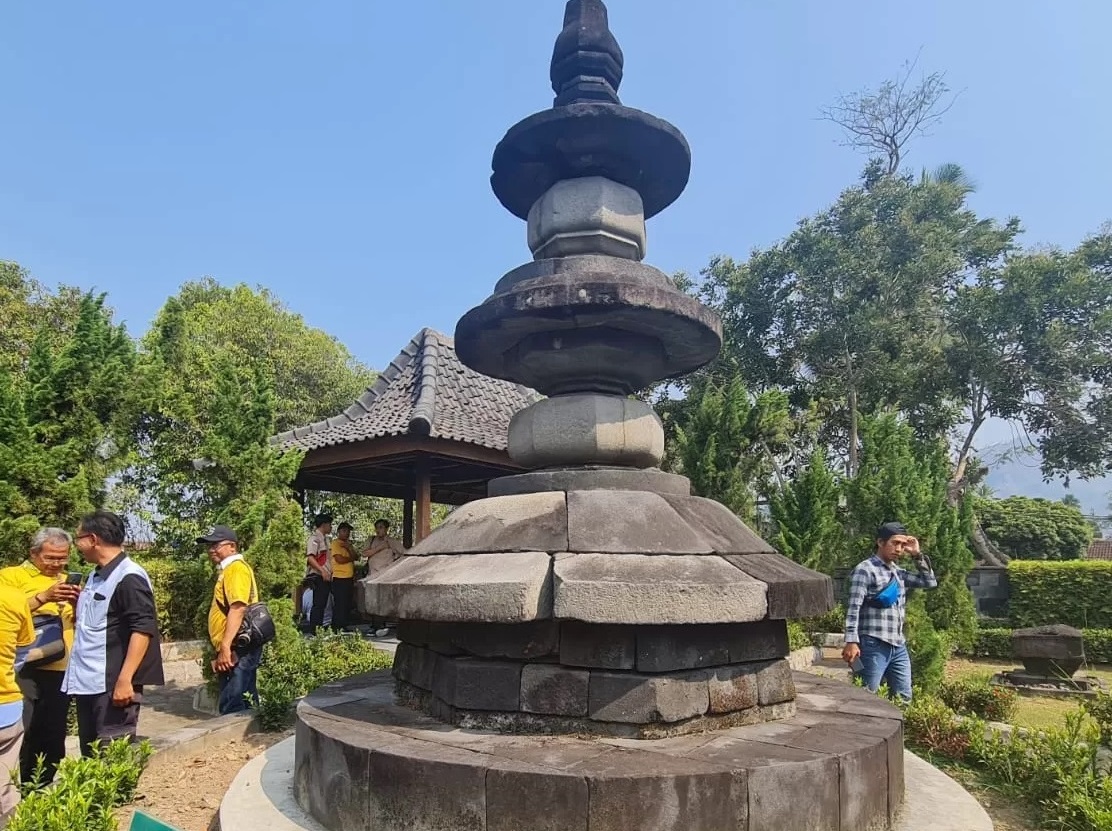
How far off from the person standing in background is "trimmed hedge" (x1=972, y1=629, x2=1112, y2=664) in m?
12.2

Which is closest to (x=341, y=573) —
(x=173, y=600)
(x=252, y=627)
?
(x=173, y=600)

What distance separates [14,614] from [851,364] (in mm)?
21600

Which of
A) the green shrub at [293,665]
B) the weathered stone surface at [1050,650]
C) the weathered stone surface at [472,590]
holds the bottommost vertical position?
the weathered stone surface at [1050,650]

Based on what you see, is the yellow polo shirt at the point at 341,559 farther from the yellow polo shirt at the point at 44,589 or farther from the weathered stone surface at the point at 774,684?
the weathered stone surface at the point at 774,684

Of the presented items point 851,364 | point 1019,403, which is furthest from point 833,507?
point 1019,403

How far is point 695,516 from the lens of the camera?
4.12m

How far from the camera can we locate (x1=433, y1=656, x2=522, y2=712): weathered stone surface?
11.3ft

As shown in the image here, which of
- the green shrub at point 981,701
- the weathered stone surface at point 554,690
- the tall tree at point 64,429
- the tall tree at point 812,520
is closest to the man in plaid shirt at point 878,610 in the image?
the green shrub at point 981,701

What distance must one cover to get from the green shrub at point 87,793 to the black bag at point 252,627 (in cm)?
133

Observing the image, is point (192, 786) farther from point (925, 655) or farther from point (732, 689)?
point (925, 655)

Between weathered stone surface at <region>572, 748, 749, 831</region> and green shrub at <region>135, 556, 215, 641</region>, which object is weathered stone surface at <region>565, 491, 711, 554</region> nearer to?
weathered stone surface at <region>572, 748, 749, 831</region>

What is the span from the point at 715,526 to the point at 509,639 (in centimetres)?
140

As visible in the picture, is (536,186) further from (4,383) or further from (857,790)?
(4,383)

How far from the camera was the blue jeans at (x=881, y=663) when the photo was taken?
218 inches
